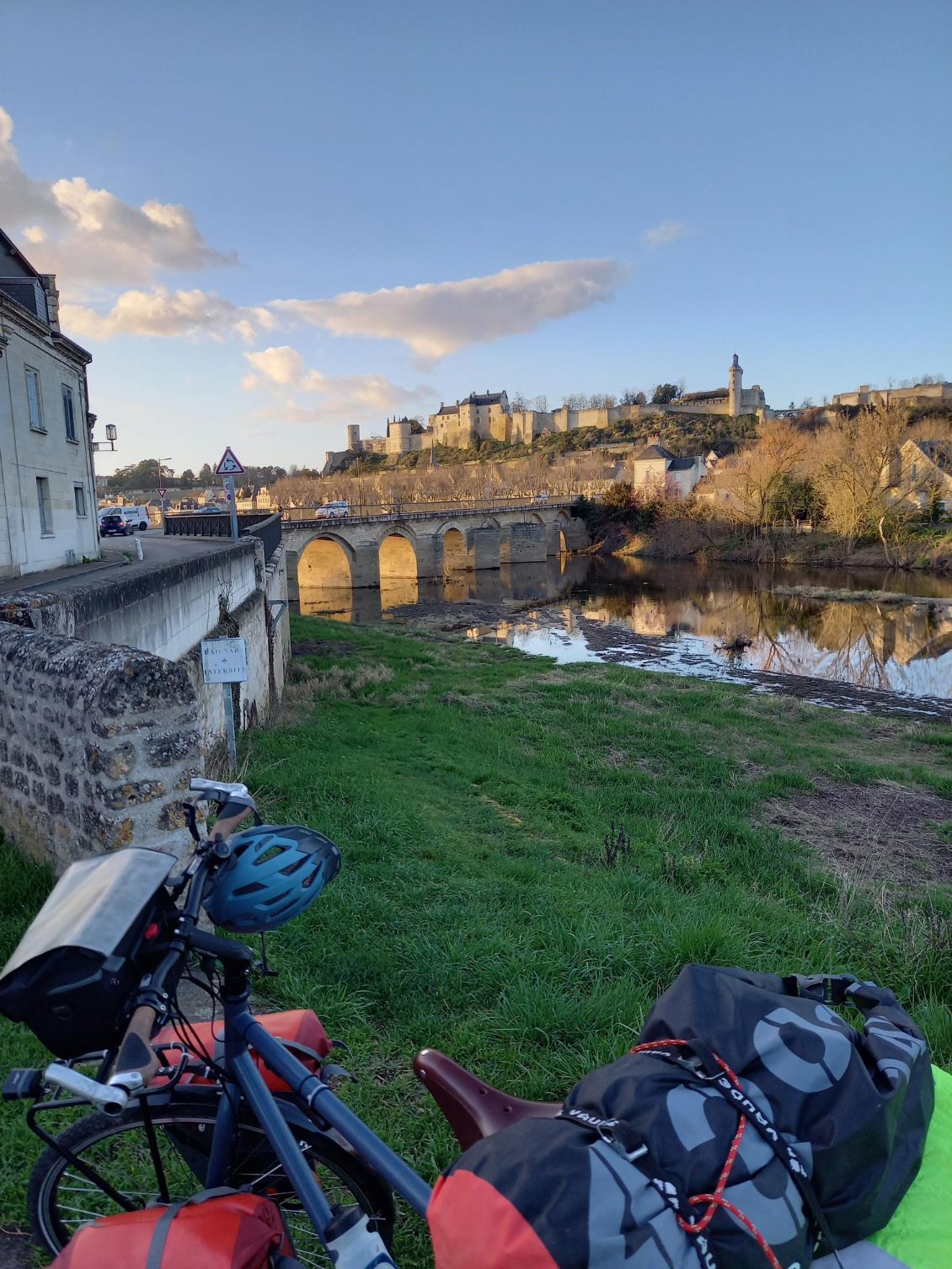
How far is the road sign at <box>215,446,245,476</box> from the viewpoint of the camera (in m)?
12.6

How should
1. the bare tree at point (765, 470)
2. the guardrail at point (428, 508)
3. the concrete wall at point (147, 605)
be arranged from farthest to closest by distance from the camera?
the guardrail at point (428, 508), the bare tree at point (765, 470), the concrete wall at point (147, 605)

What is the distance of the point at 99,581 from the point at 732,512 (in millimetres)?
45674

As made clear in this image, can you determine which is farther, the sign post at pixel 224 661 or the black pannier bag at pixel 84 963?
the sign post at pixel 224 661

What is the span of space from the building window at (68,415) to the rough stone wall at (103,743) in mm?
16602

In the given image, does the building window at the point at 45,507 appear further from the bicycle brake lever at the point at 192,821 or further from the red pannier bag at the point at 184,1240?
the red pannier bag at the point at 184,1240

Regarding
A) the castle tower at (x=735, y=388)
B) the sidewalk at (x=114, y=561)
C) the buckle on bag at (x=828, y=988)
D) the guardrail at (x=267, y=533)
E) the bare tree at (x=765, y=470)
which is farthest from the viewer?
the castle tower at (x=735, y=388)

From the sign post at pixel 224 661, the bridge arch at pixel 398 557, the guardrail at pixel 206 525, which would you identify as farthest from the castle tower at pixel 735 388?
the sign post at pixel 224 661

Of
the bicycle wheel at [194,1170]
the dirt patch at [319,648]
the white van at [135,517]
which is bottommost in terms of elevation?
the dirt patch at [319,648]

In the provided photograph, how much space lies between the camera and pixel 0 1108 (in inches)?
100

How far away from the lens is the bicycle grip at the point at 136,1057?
1.30 metres

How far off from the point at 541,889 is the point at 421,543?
143 ft

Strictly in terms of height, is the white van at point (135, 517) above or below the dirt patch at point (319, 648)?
above

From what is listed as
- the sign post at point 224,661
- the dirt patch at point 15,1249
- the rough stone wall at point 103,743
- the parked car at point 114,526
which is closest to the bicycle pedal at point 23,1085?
the dirt patch at point 15,1249

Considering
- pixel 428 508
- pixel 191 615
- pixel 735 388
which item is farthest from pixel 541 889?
pixel 735 388
